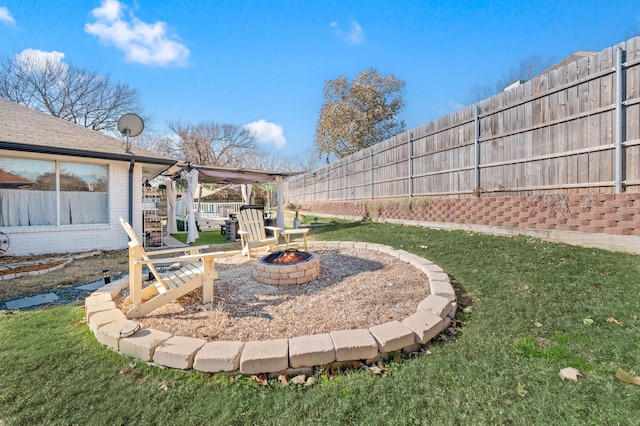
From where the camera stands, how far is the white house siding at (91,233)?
631 centimetres

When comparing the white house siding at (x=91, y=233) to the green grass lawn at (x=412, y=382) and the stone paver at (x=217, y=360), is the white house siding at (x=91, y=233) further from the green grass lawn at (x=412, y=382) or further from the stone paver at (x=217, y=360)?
the stone paver at (x=217, y=360)

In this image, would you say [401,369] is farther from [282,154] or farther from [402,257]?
[282,154]

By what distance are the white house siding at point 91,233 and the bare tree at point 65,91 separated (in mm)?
15215

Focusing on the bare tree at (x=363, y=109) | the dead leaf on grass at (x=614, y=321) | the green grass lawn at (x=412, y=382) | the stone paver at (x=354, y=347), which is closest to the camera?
the green grass lawn at (x=412, y=382)

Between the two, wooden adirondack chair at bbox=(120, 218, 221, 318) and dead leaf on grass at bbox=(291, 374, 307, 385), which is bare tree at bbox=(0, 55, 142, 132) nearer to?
wooden adirondack chair at bbox=(120, 218, 221, 318)

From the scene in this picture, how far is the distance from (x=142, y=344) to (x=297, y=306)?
1.43 meters

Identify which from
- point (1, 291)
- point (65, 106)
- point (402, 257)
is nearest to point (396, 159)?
point (402, 257)

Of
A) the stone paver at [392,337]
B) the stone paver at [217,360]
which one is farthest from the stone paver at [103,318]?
the stone paver at [392,337]

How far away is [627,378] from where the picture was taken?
175 centimetres

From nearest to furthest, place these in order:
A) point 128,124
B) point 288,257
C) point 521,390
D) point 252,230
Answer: point 521,390 < point 288,257 < point 252,230 < point 128,124

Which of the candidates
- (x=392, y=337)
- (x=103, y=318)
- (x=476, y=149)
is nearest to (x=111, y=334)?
(x=103, y=318)

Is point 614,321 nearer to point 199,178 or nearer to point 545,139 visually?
point 545,139

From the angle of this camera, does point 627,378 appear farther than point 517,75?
No

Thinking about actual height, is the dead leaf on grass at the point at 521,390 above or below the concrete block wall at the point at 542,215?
below
